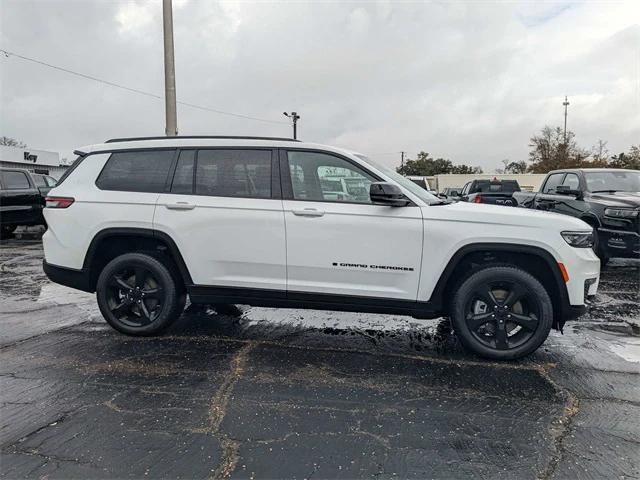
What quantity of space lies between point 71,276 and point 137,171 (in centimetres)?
129

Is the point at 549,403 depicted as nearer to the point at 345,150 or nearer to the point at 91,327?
the point at 345,150

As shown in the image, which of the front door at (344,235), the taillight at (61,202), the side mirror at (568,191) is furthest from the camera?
the side mirror at (568,191)

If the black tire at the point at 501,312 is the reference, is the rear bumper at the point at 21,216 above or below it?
above

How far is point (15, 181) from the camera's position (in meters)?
12.6

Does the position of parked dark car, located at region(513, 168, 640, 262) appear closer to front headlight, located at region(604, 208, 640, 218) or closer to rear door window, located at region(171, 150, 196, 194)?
front headlight, located at region(604, 208, 640, 218)

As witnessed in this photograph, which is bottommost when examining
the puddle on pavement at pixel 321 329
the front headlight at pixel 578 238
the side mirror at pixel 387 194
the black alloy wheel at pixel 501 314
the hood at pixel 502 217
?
the puddle on pavement at pixel 321 329

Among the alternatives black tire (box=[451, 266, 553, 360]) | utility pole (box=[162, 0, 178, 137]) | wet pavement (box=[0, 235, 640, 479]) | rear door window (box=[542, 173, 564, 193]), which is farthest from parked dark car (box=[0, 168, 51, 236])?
rear door window (box=[542, 173, 564, 193])

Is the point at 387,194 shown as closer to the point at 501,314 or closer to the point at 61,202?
the point at 501,314

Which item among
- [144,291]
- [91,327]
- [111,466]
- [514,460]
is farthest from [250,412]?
[91,327]

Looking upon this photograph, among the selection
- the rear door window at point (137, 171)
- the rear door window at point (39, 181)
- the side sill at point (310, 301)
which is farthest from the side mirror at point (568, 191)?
the rear door window at point (39, 181)

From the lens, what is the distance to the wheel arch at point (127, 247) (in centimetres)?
432

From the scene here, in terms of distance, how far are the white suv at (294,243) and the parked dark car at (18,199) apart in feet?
31.0

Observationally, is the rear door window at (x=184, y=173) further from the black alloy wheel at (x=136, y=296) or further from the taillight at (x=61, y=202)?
the taillight at (x=61, y=202)

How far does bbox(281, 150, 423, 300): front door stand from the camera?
3895mm
